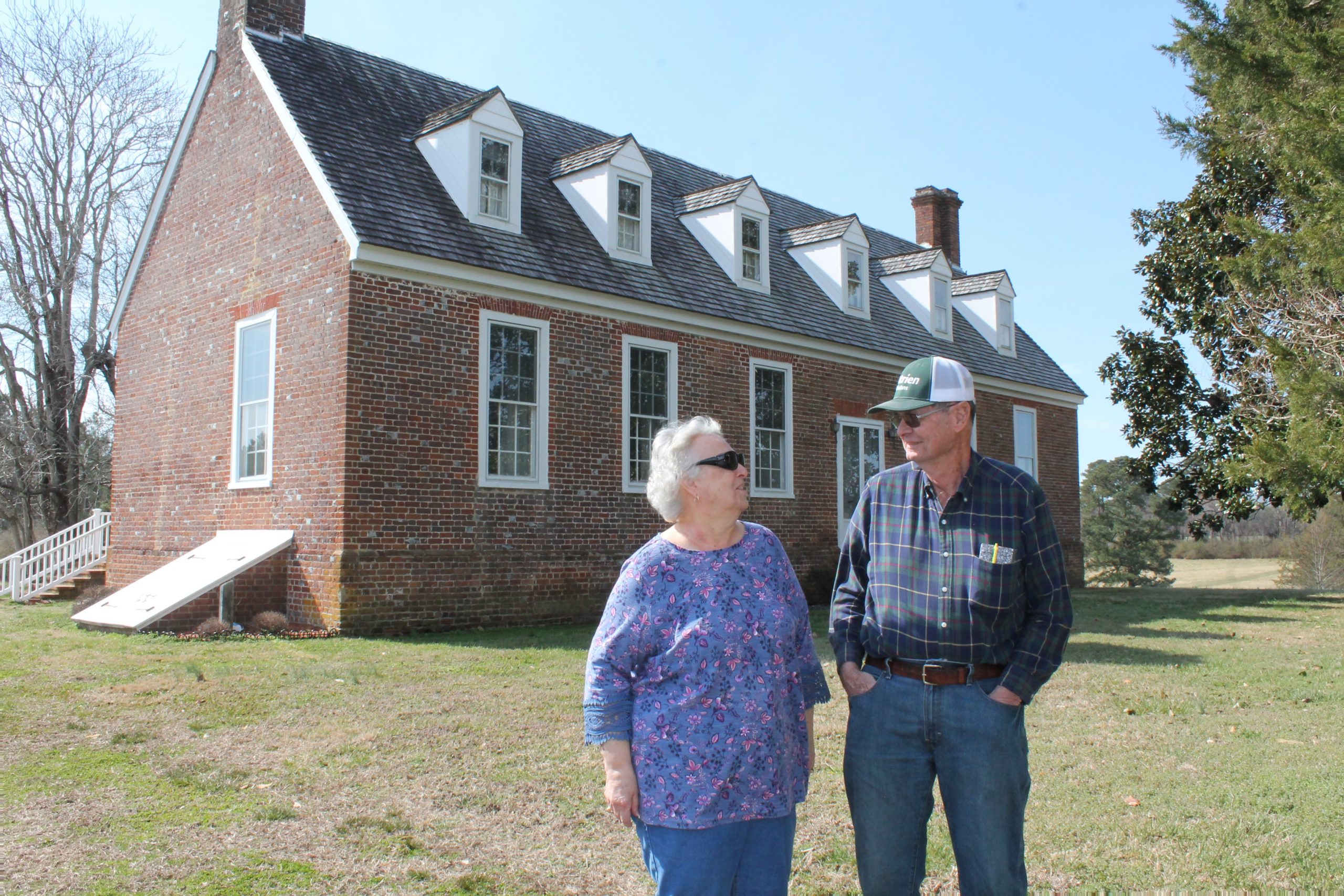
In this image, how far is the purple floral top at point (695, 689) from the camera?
285 cm

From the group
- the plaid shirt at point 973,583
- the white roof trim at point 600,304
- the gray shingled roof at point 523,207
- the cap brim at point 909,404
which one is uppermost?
the gray shingled roof at point 523,207

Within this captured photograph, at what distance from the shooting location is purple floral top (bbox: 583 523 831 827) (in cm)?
285

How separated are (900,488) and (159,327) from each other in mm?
15100

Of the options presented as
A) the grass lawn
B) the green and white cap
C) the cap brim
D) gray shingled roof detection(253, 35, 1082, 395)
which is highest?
gray shingled roof detection(253, 35, 1082, 395)

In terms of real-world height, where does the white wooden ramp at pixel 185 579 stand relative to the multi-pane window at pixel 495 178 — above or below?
below

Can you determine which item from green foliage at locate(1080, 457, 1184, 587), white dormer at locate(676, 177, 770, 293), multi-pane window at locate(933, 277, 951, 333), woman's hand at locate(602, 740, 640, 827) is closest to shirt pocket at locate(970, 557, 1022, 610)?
woman's hand at locate(602, 740, 640, 827)

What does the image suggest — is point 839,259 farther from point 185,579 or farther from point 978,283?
point 185,579

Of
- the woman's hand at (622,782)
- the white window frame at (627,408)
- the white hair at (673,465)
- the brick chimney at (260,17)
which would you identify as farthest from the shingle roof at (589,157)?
the woman's hand at (622,782)

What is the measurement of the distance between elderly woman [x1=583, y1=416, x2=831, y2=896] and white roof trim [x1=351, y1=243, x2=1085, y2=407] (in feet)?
32.5

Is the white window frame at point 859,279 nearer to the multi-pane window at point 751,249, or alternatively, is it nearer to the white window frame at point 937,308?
the multi-pane window at point 751,249

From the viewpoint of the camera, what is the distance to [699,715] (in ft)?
9.48

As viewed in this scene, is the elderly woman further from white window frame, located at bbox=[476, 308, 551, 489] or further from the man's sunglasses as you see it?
white window frame, located at bbox=[476, 308, 551, 489]

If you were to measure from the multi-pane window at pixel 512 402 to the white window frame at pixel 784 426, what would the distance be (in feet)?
13.6

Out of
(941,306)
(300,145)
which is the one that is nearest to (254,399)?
(300,145)
